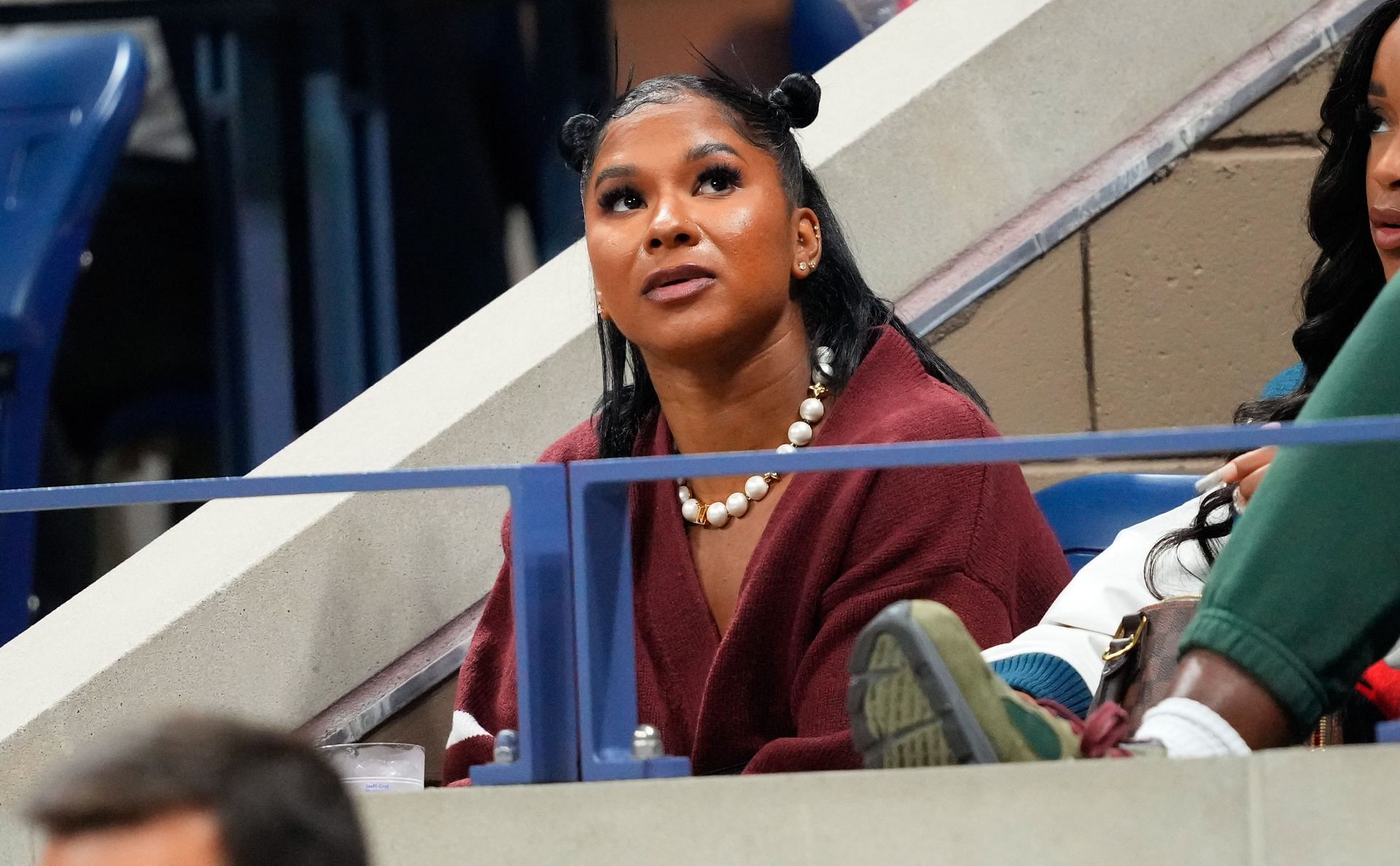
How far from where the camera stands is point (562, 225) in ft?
15.8

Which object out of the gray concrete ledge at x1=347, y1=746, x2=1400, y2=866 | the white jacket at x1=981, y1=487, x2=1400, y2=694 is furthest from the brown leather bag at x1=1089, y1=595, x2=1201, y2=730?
the gray concrete ledge at x1=347, y1=746, x2=1400, y2=866

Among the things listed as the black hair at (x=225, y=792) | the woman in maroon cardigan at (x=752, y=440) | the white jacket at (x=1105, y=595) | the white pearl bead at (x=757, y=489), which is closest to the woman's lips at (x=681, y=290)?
the woman in maroon cardigan at (x=752, y=440)

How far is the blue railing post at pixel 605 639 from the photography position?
1744mm

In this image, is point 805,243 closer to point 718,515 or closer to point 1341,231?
point 718,515

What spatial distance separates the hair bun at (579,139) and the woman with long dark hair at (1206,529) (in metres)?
0.83

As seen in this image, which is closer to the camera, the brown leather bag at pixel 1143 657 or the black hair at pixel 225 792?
the black hair at pixel 225 792

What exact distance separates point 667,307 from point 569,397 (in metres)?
0.64

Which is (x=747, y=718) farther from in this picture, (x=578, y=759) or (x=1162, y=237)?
(x=1162, y=237)

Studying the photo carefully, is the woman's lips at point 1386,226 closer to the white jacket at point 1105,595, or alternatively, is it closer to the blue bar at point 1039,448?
the white jacket at point 1105,595

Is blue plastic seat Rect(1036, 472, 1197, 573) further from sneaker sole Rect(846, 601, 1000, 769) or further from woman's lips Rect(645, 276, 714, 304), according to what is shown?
sneaker sole Rect(846, 601, 1000, 769)

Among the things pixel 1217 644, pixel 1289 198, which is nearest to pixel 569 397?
pixel 1289 198

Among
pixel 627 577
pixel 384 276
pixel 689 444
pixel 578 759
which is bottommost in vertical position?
pixel 578 759

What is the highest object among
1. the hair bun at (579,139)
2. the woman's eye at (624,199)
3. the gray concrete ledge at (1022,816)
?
the hair bun at (579,139)

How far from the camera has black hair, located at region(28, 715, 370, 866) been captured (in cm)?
93
